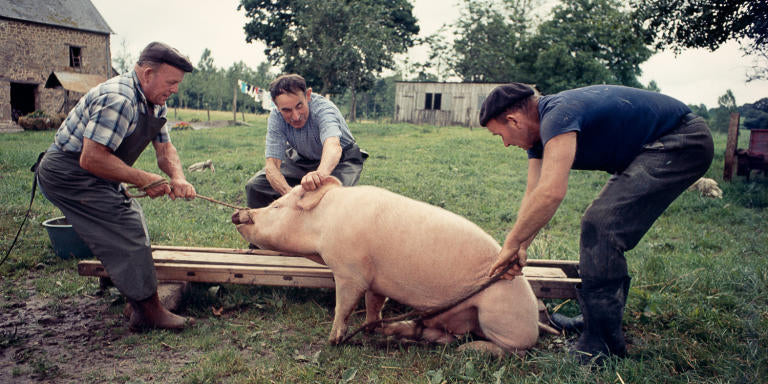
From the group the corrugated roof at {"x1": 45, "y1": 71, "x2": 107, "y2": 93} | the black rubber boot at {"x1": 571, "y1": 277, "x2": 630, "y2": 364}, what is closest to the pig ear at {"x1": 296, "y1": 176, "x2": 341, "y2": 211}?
the black rubber boot at {"x1": 571, "y1": 277, "x2": 630, "y2": 364}

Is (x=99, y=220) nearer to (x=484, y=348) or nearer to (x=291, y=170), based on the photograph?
(x=291, y=170)


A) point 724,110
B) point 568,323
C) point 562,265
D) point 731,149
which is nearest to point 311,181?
point 568,323

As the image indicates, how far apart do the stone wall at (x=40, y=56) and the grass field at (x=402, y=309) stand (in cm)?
2213

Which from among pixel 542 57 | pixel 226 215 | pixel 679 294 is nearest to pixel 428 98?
pixel 542 57

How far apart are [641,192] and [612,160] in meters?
0.27

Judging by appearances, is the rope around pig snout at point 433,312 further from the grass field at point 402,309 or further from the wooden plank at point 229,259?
the wooden plank at point 229,259

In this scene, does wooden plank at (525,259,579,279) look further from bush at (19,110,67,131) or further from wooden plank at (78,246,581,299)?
bush at (19,110,67,131)

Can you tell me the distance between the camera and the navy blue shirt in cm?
293

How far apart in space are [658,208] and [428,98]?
3050 centimetres

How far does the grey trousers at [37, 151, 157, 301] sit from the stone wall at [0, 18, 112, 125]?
25972 mm

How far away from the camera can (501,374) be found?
3.01 meters

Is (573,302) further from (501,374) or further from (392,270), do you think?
(392,270)

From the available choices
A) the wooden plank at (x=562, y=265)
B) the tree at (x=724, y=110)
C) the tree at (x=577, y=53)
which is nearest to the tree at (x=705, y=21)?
Result: the wooden plank at (x=562, y=265)

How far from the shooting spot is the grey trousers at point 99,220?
11.8ft
